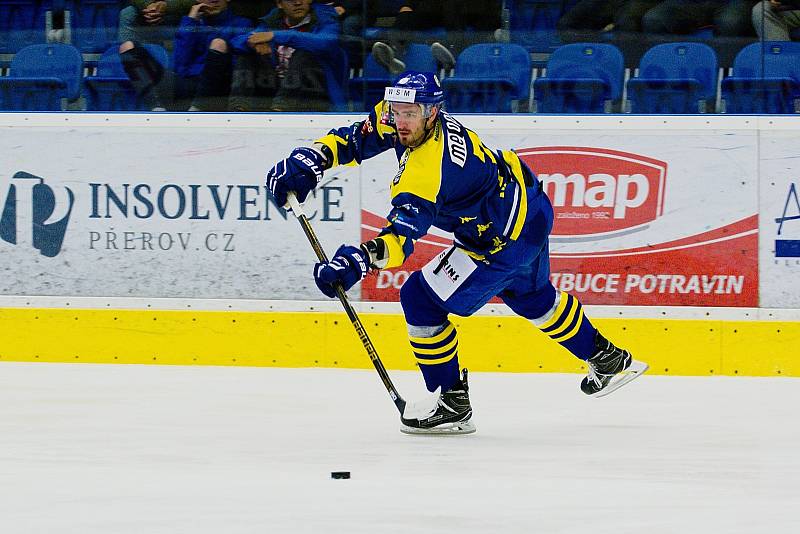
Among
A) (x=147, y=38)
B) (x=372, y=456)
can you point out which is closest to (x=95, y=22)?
(x=147, y=38)

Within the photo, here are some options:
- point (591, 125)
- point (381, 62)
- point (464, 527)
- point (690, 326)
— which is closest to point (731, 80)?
point (591, 125)

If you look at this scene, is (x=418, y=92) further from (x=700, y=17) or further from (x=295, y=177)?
(x=700, y=17)

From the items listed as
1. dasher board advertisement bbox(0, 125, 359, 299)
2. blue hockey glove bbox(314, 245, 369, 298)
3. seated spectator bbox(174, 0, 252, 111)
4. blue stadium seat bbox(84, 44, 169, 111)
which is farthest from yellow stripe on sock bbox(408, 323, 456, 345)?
blue stadium seat bbox(84, 44, 169, 111)

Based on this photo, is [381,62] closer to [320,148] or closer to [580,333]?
[320,148]

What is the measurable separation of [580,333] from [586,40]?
1.59m

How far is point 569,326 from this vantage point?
4.82 metres

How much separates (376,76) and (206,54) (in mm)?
782

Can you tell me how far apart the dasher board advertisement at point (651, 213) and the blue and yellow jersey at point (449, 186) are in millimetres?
1250

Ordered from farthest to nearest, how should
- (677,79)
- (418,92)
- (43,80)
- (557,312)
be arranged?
(43,80), (677,79), (557,312), (418,92)

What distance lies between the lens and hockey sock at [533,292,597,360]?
4809 millimetres

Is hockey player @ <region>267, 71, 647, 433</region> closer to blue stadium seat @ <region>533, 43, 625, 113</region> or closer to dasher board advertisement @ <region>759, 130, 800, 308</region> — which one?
dasher board advertisement @ <region>759, 130, 800, 308</region>

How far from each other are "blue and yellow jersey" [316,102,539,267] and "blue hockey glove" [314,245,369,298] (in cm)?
10

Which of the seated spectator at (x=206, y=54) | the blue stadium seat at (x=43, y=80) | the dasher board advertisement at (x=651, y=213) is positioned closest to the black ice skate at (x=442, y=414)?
the dasher board advertisement at (x=651, y=213)

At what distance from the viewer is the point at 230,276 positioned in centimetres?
612
